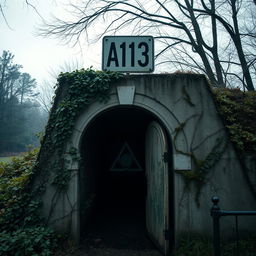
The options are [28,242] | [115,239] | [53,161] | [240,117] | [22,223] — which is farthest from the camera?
[115,239]

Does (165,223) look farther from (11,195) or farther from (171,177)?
(11,195)

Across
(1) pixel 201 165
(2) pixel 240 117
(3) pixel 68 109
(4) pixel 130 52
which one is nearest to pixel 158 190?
(1) pixel 201 165

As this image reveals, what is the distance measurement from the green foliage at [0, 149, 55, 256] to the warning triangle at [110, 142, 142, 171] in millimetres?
3656

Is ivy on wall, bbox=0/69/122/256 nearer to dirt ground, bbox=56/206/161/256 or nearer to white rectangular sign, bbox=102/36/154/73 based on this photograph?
white rectangular sign, bbox=102/36/154/73

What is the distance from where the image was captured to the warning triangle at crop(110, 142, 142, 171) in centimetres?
743

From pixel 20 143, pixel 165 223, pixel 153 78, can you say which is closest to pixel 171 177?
pixel 165 223

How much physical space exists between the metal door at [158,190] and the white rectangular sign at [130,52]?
1.36m

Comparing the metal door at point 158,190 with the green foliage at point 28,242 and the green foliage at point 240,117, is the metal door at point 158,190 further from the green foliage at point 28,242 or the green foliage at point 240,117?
the green foliage at point 28,242

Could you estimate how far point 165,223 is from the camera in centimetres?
386

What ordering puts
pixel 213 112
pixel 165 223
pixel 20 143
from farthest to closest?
pixel 20 143 → pixel 213 112 → pixel 165 223

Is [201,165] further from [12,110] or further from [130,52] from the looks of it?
[12,110]

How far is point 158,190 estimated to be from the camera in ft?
14.1

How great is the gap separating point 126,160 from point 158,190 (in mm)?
3344

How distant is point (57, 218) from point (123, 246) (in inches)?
61.5
